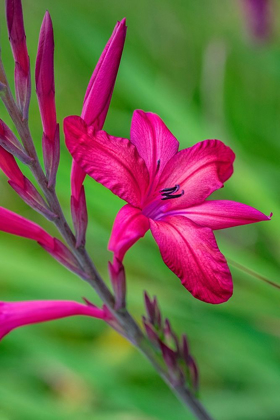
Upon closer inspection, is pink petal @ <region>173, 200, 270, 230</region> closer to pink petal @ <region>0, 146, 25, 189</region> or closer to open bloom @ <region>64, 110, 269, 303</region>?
open bloom @ <region>64, 110, 269, 303</region>

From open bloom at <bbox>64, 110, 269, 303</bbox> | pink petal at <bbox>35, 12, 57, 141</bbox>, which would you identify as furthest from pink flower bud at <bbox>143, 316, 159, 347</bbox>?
pink petal at <bbox>35, 12, 57, 141</bbox>

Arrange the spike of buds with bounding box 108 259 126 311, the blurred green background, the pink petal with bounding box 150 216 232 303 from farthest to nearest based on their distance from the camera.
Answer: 1. the blurred green background
2. the spike of buds with bounding box 108 259 126 311
3. the pink petal with bounding box 150 216 232 303

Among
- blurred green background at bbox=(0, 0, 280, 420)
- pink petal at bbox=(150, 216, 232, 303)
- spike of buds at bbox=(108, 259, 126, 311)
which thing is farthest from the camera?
blurred green background at bbox=(0, 0, 280, 420)

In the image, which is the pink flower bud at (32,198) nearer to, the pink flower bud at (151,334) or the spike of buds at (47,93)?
the spike of buds at (47,93)

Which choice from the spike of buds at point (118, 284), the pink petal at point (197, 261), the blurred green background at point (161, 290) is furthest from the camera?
the blurred green background at point (161, 290)

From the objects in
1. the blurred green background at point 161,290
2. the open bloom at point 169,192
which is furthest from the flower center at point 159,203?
the blurred green background at point 161,290

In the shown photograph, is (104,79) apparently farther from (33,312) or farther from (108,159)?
(33,312)
